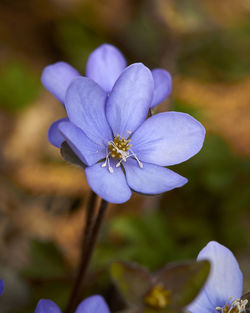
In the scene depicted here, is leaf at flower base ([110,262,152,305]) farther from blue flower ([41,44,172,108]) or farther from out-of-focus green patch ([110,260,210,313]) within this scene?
blue flower ([41,44,172,108])

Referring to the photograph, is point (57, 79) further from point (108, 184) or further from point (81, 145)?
point (108, 184)

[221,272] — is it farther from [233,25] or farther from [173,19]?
[233,25]

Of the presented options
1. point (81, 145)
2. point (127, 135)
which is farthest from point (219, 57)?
point (81, 145)

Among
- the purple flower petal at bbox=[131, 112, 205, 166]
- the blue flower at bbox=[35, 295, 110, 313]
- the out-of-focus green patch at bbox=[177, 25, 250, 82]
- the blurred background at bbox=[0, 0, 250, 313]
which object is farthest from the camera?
the out-of-focus green patch at bbox=[177, 25, 250, 82]

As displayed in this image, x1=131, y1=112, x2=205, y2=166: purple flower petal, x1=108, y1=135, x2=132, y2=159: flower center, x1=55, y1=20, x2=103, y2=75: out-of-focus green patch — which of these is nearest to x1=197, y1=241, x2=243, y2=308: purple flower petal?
x1=131, y1=112, x2=205, y2=166: purple flower petal

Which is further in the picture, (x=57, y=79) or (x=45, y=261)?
(x=45, y=261)

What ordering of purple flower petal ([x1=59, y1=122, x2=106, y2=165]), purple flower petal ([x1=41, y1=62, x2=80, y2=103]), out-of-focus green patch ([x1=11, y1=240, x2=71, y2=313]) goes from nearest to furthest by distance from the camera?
purple flower petal ([x1=59, y1=122, x2=106, y2=165]) → purple flower petal ([x1=41, y1=62, x2=80, y2=103]) → out-of-focus green patch ([x1=11, y1=240, x2=71, y2=313])
